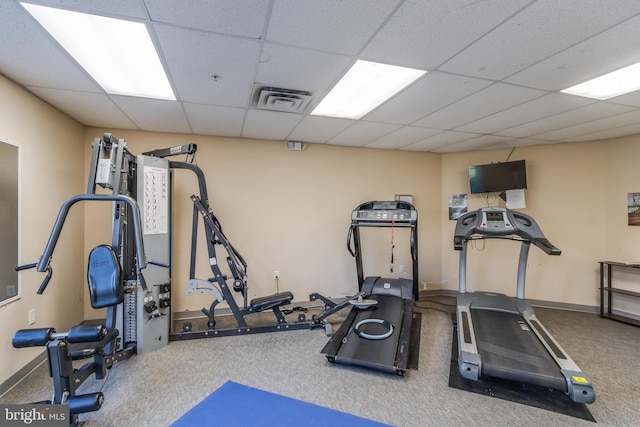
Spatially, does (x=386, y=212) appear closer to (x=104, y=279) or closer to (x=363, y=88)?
(x=363, y=88)

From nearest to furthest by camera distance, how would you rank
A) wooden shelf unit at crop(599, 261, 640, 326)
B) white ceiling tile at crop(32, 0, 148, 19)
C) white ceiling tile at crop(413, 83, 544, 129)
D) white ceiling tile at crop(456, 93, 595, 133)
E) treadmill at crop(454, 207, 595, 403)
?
1. white ceiling tile at crop(32, 0, 148, 19)
2. treadmill at crop(454, 207, 595, 403)
3. white ceiling tile at crop(413, 83, 544, 129)
4. white ceiling tile at crop(456, 93, 595, 133)
5. wooden shelf unit at crop(599, 261, 640, 326)

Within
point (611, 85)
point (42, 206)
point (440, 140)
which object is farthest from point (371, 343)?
point (42, 206)

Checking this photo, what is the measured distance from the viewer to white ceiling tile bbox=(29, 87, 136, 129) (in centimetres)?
260

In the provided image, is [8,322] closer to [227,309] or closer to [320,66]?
[227,309]

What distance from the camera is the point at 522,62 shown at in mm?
2074

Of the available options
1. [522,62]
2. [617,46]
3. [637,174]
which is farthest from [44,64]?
[637,174]

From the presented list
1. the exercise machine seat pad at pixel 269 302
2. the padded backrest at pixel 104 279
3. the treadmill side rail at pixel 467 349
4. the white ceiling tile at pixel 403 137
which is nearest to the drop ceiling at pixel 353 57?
the white ceiling tile at pixel 403 137

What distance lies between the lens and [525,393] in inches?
90.1

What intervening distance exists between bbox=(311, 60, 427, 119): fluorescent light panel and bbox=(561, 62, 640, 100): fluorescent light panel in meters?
1.53

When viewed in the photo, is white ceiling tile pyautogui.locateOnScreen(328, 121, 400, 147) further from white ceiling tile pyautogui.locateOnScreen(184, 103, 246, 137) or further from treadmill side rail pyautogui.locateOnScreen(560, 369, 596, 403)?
treadmill side rail pyautogui.locateOnScreen(560, 369, 596, 403)

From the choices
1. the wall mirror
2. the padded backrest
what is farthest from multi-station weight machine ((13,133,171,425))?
the wall mirror

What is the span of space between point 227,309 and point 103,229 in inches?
75.5

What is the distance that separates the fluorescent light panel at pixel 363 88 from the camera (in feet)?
7.46
